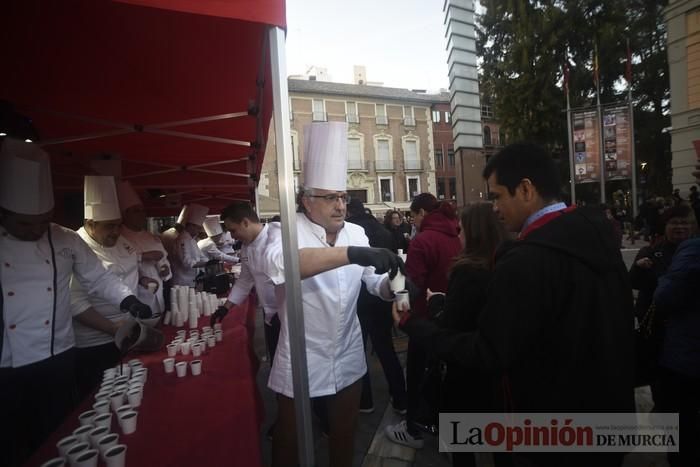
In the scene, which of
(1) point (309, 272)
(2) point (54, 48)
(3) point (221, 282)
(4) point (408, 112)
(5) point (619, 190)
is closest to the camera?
(1) point (309, 272)

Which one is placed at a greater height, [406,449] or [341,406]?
[341,406]

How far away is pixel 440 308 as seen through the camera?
1.90 m

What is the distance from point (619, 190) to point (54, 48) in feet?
88.4

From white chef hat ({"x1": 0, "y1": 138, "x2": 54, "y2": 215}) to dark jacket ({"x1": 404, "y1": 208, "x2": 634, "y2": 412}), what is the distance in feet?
7.00

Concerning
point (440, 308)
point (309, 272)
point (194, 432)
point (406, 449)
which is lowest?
point (406, 449)

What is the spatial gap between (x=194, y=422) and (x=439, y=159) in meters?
35.2

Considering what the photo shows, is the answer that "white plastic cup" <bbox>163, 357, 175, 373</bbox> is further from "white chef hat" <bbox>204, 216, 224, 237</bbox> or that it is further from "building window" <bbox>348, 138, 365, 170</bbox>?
"building window" <bbox>348, 138, 365, 170</bbox>

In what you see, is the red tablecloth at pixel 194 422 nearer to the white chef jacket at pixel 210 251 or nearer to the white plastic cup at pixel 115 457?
the white plastic cup at pixel 115 457

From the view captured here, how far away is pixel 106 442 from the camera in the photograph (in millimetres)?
1276

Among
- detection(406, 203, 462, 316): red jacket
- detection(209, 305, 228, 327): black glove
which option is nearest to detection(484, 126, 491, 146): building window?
detection(406, 203, 462, 316): red jacket

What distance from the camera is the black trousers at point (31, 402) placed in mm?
1699

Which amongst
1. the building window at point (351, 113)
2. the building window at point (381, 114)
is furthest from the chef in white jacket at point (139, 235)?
the building window at point (381, 114)

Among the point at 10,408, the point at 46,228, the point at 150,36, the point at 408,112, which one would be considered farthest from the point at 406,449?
the point at 408,112

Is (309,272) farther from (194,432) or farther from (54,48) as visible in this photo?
(54,48)
